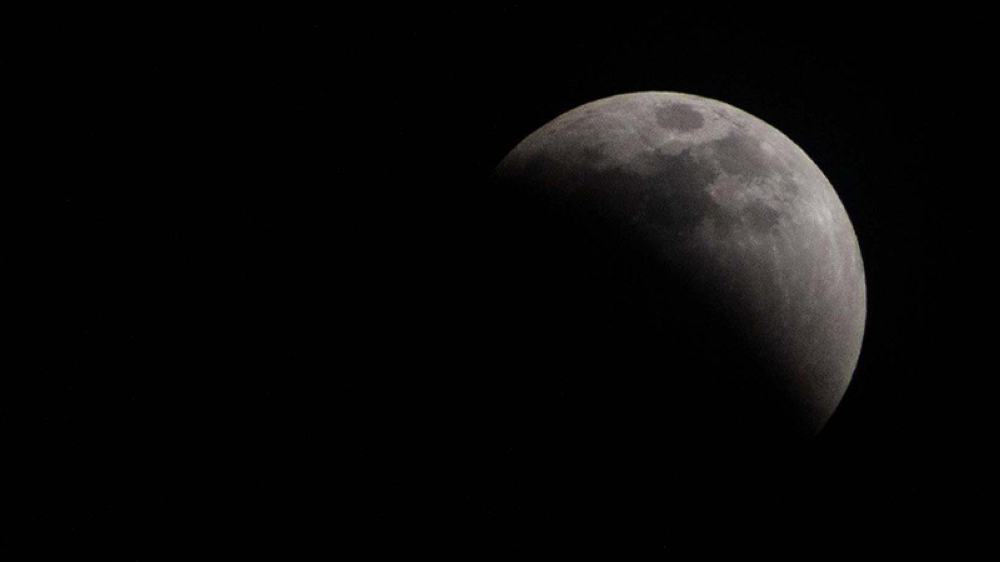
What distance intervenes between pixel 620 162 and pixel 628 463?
1303 mm

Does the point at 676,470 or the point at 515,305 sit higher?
the point at 515,305

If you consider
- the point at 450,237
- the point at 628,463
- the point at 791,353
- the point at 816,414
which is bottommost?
the point at 628,463

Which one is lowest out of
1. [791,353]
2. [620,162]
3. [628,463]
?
[628,463]

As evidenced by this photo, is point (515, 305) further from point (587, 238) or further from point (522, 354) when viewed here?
point (587, 238)

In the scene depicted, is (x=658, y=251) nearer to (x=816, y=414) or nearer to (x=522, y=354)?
(x=522, y=354)

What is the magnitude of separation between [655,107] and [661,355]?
1251 mm

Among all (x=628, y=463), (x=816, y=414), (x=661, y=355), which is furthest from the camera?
(x=816, y=414)

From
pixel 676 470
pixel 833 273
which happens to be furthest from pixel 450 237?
pixel 833 273

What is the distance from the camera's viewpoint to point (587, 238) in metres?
3.24

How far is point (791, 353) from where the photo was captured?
131 inches

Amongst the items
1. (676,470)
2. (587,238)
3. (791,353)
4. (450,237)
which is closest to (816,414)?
(791,353)

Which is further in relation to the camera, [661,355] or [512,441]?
[512,441]

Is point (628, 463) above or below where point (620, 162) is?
below

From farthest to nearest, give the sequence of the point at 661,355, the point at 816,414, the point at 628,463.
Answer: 1. the point at 816,414
2. the point at 628,463
3. the point at 661,355
